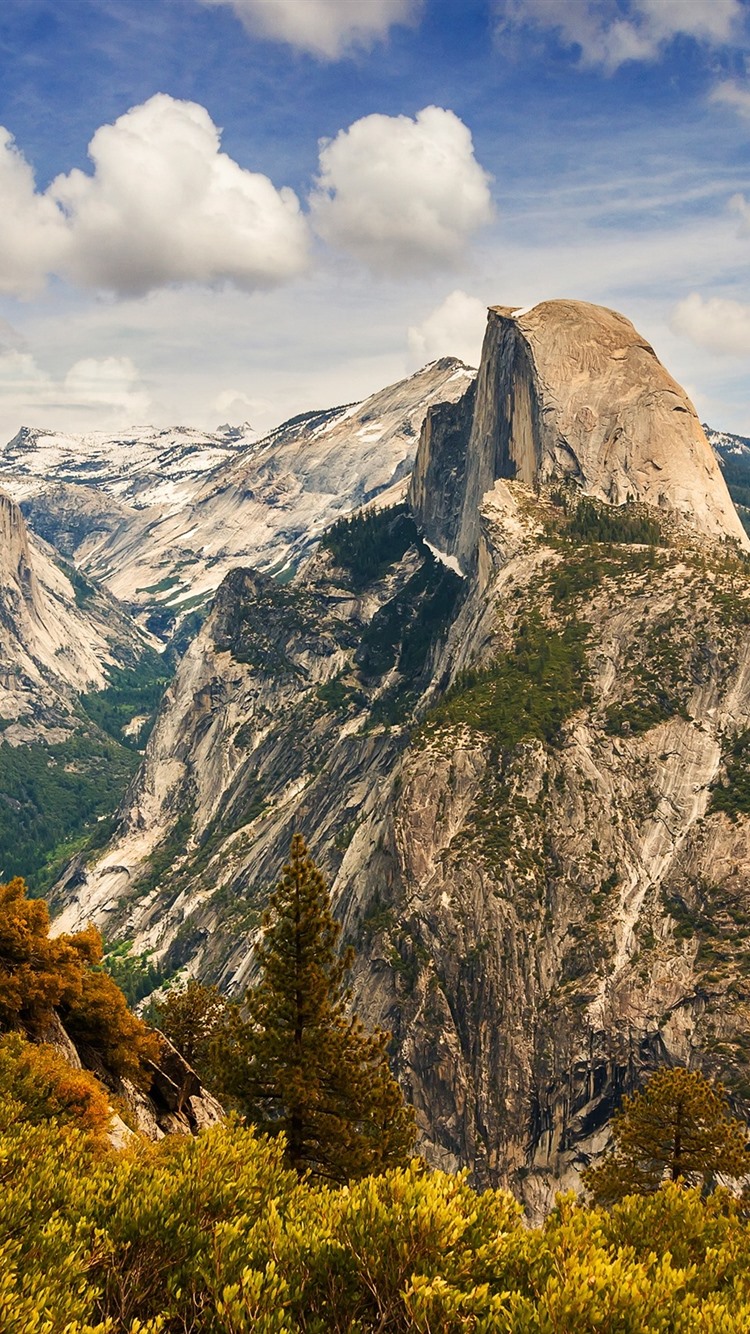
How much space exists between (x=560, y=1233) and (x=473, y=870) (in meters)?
104

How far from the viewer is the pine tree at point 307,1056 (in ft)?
116

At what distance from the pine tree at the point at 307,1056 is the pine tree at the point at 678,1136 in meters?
14.7

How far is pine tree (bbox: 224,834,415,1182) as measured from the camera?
116 feet

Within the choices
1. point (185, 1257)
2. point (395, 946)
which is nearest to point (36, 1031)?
point (185, 1257)

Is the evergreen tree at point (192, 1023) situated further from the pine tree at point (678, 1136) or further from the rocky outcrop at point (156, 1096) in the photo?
the pine tree at point (678, 1136)

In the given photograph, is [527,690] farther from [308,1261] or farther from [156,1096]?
[308,1261]

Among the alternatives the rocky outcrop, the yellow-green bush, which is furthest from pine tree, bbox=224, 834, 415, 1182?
the yellow-green bush

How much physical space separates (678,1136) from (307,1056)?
2122cm

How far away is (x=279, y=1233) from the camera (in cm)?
1852

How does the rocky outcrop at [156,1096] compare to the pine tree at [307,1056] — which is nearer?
the pine tree at [307,1056]

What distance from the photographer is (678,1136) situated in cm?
4450

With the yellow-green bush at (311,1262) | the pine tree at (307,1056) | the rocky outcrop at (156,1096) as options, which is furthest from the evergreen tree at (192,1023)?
the yellow-green bush at (311,1262)

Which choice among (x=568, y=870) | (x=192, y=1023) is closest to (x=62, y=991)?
(x=192, y=1023)

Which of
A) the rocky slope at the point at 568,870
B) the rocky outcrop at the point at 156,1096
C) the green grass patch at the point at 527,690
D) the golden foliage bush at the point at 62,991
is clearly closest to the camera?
the golden foliage bush at the point at 62,991
